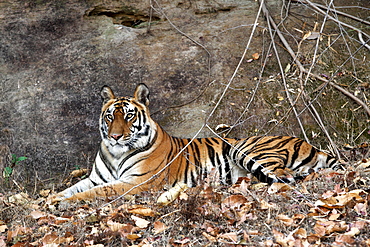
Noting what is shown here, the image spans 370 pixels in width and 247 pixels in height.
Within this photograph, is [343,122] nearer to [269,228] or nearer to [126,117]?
[126,117]

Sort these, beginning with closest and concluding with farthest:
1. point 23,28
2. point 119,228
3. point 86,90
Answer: point 119,228 → point 86,90 → point 23,28

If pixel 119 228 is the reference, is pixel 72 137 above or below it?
below

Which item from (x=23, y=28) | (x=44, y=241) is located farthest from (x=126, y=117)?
(x=23, y=28)

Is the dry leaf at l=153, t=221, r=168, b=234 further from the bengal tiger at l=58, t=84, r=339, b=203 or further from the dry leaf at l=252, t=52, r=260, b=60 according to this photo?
the dry leaf at l=252, t=52, r=260, b=60

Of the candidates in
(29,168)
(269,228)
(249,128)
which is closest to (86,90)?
(29,168)

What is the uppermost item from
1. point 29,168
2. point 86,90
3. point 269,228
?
point 269,228

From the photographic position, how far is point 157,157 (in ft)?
18.9

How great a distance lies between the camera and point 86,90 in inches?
289

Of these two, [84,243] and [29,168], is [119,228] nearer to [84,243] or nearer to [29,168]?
[84,243]

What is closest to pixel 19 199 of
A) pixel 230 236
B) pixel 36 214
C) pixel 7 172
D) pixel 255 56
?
pixel 36 214

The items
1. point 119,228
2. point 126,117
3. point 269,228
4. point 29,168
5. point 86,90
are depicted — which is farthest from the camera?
point 86,90

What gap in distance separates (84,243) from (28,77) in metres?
4.57

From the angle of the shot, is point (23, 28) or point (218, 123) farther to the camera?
point (23, 28)

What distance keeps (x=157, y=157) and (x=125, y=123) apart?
1.87ft
